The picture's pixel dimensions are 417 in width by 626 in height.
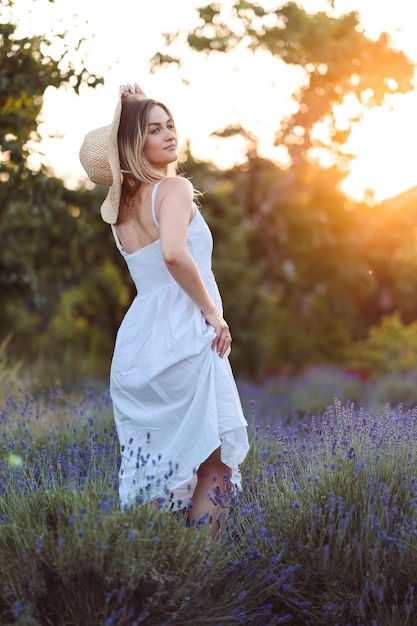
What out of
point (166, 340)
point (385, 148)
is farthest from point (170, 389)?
point (385, 148)

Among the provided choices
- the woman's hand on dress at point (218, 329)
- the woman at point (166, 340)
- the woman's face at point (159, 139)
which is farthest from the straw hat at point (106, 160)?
the woman's hand on dress at point (218, 329)

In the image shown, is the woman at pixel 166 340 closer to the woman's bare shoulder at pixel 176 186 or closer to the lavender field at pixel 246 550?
the woman's bare shoulder at pixel 176 186

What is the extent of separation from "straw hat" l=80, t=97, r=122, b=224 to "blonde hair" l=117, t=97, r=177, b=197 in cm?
3

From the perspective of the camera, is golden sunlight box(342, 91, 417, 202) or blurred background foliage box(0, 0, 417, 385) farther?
golden sunlight box(342, 91, 417, 202)

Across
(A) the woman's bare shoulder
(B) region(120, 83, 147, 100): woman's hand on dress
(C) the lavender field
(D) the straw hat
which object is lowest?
(C) the lavender field

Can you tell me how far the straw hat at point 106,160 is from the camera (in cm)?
365

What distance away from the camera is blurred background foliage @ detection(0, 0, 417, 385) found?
759 centimetres

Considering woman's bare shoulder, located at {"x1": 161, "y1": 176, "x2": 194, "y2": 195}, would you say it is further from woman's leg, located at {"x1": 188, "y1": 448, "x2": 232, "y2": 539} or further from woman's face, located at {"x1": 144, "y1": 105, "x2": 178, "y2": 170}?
woman's leg, located at {"x1": 188, "y1": 448, "x2": 232, "y2": 539}

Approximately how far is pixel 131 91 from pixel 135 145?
0.40 metres

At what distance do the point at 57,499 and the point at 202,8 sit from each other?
8520 mm

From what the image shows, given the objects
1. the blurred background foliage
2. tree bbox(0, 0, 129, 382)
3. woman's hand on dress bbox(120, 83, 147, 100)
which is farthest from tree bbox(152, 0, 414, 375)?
woman's hand on dress bbox(120, 83, 147, 100)

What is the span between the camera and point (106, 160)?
376 centimetres

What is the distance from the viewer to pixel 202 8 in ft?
34.8

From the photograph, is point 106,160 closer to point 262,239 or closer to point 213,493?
point 213,493
